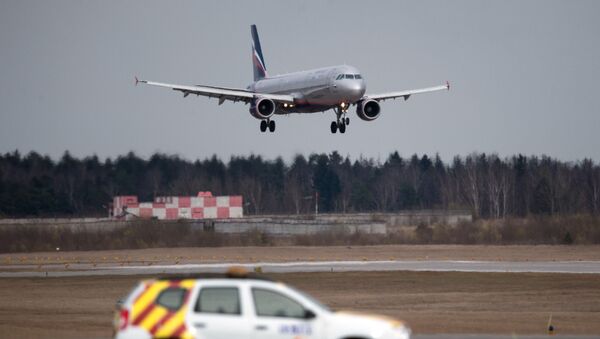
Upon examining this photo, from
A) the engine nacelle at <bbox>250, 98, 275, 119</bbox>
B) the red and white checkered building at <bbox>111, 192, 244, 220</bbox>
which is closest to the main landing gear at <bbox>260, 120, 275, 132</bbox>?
the engine nacelle at <bbox>250, 98, 275, 119</bbox>

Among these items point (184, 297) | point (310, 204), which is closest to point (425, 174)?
point (310, 204)

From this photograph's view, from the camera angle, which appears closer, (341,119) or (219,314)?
(219,314)

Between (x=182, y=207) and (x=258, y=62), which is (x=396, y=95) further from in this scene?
(x=182, y=207)

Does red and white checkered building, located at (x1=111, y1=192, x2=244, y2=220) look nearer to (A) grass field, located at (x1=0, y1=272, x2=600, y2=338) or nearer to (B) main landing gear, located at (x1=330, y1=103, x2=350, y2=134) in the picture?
(B) main landing gear, located at (x1=330, y1=103, x2=350, y2=134)

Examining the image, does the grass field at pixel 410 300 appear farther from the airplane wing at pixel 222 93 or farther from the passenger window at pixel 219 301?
the airplane wing at pixel 222 93

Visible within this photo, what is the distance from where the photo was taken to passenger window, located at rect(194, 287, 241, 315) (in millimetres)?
20656

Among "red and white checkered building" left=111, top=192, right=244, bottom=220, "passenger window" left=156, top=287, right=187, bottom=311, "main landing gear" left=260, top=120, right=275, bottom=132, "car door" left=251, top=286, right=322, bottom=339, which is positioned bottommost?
"car door" left=251, top=286, right=322, bottom=339

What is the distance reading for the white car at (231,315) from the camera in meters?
20.4

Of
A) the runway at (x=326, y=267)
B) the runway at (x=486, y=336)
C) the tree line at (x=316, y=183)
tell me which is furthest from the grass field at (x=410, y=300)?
the tree line at (x=316, y=183)

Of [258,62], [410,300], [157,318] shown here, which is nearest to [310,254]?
[258,62]

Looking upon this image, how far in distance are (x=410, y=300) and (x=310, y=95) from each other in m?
30.8

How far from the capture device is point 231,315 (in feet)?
67.8

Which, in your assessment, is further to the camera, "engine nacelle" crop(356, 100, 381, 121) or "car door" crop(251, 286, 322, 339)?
"engine nacelle" crop(356, 100, 381, 121)

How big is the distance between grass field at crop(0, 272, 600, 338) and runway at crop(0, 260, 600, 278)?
3183mm
